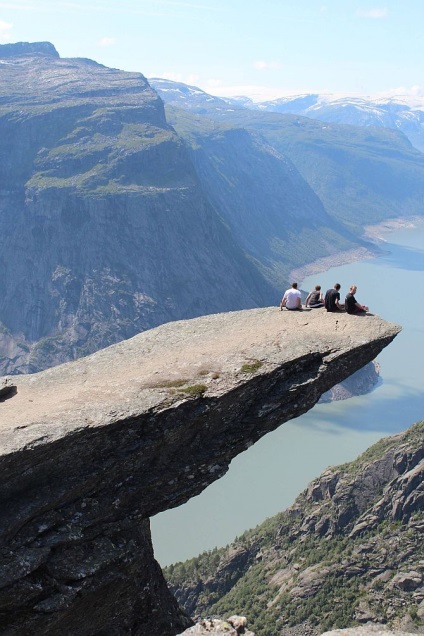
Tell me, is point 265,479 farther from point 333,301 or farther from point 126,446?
point 126,446

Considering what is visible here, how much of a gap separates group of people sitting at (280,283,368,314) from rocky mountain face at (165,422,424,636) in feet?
98.5

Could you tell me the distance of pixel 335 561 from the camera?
64250mm

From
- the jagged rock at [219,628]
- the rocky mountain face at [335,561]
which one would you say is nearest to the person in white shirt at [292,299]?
the jagged rock at [219,628]

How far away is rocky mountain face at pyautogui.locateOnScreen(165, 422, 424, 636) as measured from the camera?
5641 cm

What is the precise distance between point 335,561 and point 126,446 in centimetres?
4562

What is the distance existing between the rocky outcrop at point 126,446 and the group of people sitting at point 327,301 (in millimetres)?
786

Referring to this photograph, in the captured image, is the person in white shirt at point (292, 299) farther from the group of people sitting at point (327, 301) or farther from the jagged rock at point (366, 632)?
the jagged rock at point (366, 632)

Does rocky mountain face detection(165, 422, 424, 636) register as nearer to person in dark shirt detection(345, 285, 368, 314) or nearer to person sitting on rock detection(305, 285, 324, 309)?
person sitting on rock detection(305, 285, 324, 309)

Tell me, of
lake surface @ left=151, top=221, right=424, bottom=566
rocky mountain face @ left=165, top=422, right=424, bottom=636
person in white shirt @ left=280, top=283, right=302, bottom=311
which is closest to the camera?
person in white shirt @ left=280, top=283, right=302, bottom=311

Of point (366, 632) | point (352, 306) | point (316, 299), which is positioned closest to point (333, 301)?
point (352, 306)

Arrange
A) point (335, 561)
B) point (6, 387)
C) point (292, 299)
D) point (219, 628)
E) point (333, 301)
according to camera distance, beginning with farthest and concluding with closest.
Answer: point (335, 561) < point (292, 299) < point (333, 301) < point (6, 387) < point (219, 628)

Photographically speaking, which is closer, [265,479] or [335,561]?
[335,561]

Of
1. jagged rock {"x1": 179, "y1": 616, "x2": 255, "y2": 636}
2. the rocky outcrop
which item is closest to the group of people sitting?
the rocky outcrop

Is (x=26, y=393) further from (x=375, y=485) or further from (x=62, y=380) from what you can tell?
(x=375, y=485)
